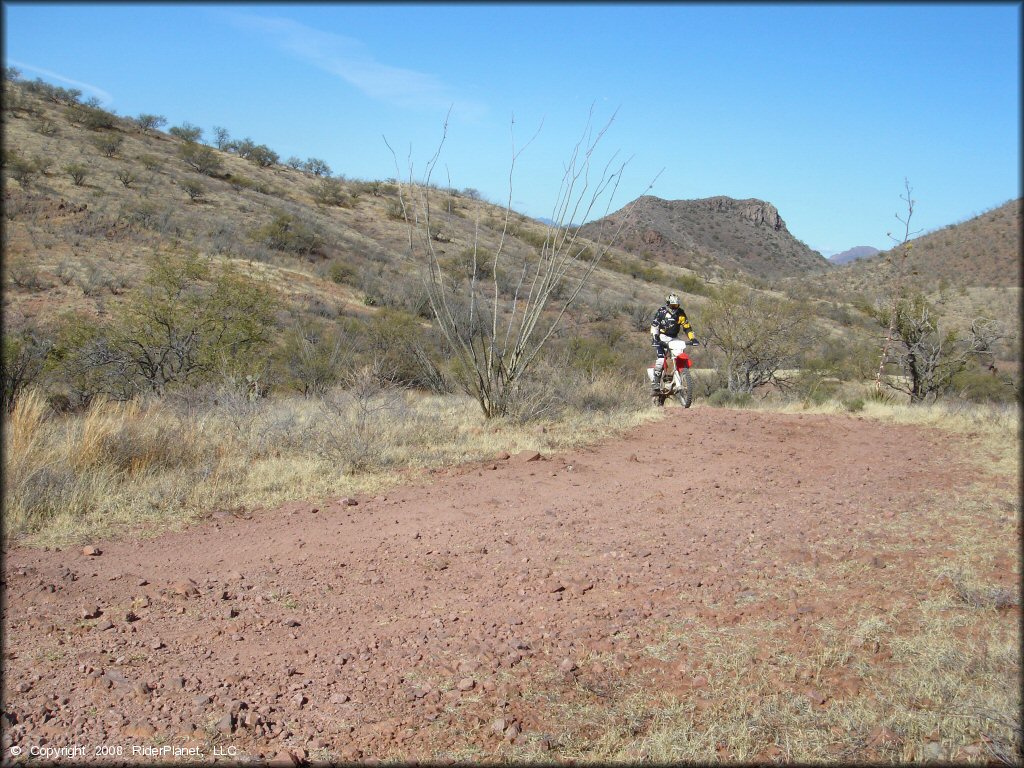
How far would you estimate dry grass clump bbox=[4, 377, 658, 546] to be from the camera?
17.9ft

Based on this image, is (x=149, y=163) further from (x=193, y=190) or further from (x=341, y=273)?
(x=341, y=273)

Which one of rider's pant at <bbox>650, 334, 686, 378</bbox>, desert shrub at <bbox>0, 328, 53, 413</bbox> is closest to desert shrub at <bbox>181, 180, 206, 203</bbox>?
desert shrub at <bbox>0, 328, 53, 413</bbox>

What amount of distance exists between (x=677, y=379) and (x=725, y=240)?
177 ft

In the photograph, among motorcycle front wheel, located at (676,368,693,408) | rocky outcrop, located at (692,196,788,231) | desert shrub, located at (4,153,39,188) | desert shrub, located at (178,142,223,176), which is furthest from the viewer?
rocky outcrop, located at (692,196,788,231)

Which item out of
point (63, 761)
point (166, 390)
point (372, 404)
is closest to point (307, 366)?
point (166, 390)

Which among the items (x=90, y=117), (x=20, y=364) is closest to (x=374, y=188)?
(x=90, y=117)

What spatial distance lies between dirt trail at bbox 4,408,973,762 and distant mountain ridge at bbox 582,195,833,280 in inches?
1868

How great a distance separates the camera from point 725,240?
61.5 m

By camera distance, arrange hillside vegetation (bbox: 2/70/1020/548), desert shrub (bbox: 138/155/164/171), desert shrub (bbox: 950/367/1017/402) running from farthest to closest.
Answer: desert shrub (bbox: 138/155/164/171) < desert shrub (bbox: 950/367/1017/402) < hillside vegetation (bbox: 2/70/1020/548)

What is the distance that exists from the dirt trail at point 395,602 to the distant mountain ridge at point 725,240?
47452 mm

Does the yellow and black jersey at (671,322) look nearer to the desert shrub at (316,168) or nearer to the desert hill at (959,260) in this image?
the desert hill at (959,260)

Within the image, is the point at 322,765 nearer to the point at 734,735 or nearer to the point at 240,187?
the point at 734,735

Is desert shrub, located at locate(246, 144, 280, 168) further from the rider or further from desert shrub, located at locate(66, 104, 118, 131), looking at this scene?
the rider

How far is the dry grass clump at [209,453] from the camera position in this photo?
5469mm
